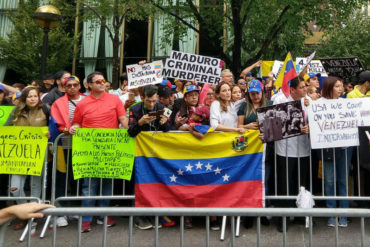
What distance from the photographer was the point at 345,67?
25.6 feet

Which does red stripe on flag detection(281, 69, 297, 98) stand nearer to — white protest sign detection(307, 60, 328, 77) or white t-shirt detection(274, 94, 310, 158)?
white t-shirt detection(274, 94, 310, 158)

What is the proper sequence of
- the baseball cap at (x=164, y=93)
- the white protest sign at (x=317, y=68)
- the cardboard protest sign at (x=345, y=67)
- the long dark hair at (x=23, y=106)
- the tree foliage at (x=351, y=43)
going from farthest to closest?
the tree foliage at (x=351, y=43) < the white protest sign at (x=317, y=68) < the cardboard protest sign at (x=345, y=67) < the baseball cap at (x=164, y=93) < the long dark hair at (x=23, y=106)

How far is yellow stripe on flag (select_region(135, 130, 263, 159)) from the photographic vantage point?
5.24 m

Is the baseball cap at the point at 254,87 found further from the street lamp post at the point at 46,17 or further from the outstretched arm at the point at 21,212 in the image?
the street lamp post at the point at 46,17

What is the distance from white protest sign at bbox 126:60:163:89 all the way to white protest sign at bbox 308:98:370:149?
2716mm

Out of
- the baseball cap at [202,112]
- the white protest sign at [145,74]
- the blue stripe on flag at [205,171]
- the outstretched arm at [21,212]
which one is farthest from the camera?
the white protest sign at [145,74]

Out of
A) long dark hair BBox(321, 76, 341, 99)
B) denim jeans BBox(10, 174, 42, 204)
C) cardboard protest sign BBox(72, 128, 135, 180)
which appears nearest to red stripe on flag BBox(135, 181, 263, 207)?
cardboard protest sign BBox(72, 128, 135, 180)

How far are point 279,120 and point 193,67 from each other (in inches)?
93.5

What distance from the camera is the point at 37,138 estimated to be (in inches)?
212

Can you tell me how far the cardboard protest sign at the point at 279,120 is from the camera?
514 centimetres

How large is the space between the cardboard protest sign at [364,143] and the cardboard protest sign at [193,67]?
2.69 m

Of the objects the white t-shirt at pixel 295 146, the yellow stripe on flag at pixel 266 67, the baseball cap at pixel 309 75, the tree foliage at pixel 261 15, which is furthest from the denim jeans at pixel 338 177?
the tree foliage at pixel 261 15

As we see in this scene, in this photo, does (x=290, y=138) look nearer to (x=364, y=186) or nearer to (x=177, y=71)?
(x=364, y=186)

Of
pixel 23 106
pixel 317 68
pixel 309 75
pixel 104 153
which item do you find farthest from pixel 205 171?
pixel 317 68
